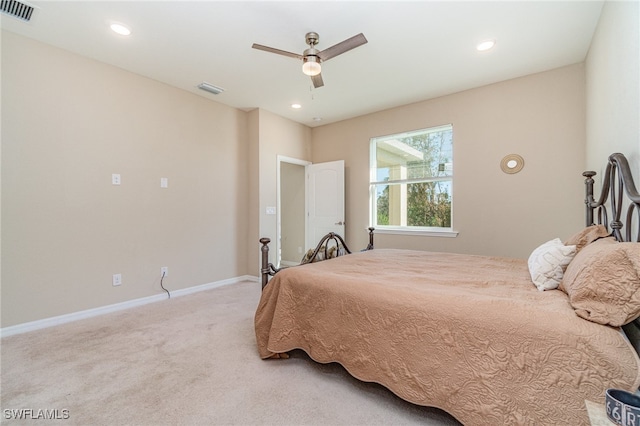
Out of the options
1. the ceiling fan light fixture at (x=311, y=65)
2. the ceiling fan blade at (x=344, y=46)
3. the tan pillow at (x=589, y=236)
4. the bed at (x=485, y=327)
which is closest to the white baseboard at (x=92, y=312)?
the bed at (x=485, y=327)

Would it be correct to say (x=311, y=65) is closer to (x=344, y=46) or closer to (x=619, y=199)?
(x=344, y=46)

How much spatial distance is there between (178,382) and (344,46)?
2.74 metres

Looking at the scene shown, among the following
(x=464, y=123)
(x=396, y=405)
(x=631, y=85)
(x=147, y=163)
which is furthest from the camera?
(x=464, y=123)

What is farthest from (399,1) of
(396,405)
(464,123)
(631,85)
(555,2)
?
(396,405)

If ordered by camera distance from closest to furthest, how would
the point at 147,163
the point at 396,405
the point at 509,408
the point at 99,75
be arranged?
the point at 509,408 → the point at 396,405 → the point at 99,75 → the point at 147,163

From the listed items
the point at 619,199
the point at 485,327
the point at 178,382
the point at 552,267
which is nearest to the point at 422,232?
the point at 619,199

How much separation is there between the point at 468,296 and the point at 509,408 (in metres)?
0.48

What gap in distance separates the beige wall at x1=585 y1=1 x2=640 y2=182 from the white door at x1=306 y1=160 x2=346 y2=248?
3212mm

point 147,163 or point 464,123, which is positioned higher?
point 464,123

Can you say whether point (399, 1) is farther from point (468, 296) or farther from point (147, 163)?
point (147, 163)

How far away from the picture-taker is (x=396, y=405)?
5.39ft

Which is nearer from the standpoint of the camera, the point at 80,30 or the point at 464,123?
the point at 80,30

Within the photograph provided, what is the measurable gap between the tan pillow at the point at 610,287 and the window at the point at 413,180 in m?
2.99

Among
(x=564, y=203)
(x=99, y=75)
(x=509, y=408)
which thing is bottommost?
(x=509, y=408)
